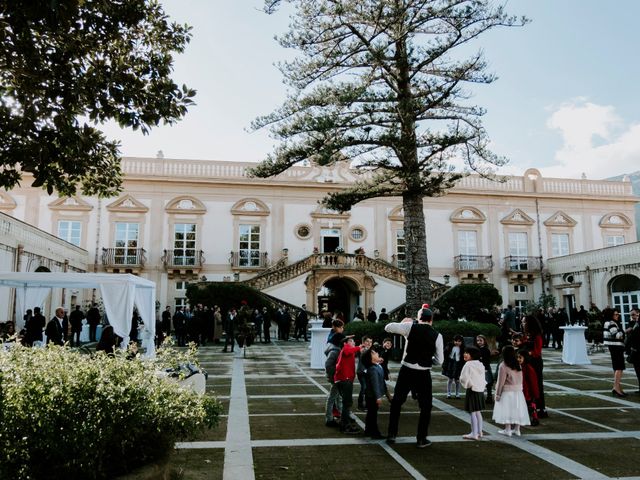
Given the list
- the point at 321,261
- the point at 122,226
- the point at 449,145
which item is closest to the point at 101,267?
the point at 122,226

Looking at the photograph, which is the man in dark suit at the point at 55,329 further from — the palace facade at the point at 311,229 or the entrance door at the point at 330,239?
the entrance door at the point at 330,239

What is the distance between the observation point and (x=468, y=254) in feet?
104

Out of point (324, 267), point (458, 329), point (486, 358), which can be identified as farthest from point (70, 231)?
point (486, 358)

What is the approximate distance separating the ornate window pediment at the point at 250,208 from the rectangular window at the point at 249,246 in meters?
0.79

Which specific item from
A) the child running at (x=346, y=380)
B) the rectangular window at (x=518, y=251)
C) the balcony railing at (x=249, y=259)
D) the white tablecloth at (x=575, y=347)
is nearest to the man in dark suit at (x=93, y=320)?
the balcony railing at (x=249, y=259)

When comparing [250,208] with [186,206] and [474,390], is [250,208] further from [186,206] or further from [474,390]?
[474,390]

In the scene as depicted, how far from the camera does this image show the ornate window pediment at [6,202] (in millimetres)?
26969

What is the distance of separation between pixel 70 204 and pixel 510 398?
26740mm

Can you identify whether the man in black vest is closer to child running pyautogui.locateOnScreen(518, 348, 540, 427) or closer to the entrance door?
child running pyautogui.locateOnScreen(518, 348, 540, 427)

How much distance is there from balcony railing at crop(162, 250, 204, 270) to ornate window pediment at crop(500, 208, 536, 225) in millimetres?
18350

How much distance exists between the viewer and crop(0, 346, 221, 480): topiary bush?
138 inches

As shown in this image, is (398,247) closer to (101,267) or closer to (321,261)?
(321,261)

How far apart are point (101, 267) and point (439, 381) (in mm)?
21807

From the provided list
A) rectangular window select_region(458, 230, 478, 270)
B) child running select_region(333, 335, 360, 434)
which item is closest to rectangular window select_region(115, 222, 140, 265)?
rectangular window select_region(458, 230, 478, 270)
